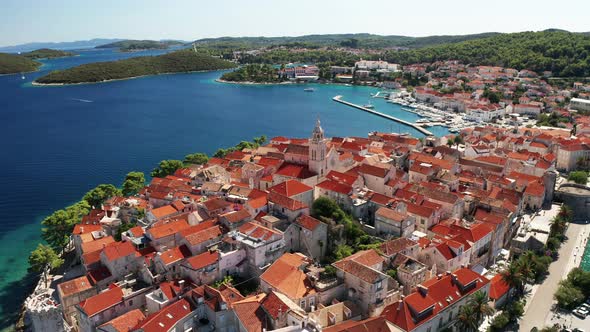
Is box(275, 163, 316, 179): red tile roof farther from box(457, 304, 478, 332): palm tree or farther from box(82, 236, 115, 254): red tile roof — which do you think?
box(457, 304, 478, 332): palm tree

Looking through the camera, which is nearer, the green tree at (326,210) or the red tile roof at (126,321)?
the red tile roof at (126,321)

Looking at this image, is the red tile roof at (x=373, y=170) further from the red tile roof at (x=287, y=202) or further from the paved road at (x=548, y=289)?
the paved road at (x=548, y=289)

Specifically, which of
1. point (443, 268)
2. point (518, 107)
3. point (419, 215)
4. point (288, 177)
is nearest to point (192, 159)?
point (288, 177)

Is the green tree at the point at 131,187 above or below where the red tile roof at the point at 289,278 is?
below

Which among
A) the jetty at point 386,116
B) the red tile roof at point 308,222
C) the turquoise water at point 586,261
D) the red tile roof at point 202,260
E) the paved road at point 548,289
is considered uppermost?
the red tile roof at point 308,222

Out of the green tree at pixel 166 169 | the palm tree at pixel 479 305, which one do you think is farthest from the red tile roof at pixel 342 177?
the green tree at pixel 166 169

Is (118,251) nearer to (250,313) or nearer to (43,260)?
(43,260)
